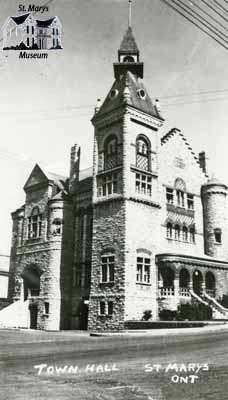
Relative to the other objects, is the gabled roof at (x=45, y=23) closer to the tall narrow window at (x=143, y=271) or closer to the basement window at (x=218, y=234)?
the tall narrow window at (x=143, y=271)

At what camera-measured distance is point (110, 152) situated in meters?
34.7

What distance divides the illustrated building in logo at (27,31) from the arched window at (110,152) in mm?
21807

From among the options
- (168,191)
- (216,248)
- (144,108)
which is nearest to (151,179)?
(168,191)

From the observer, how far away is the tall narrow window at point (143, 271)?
3156 centimetres

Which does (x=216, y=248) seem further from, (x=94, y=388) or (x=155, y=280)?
(x=94, y=388)

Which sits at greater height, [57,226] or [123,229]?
[57,226]

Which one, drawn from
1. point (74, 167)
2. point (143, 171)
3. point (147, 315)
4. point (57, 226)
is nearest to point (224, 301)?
point (147, 315)

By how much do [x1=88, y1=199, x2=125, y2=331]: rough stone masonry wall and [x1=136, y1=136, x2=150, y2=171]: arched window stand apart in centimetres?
400

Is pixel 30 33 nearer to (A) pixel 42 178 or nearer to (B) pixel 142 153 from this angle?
(B) pixel 142 153

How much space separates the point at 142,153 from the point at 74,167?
27.7 ft

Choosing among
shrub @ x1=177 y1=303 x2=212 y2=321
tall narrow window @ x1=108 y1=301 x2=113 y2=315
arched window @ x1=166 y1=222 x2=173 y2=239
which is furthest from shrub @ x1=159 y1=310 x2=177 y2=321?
arched window @ x1=166 y1=222 x2=173 y2=239

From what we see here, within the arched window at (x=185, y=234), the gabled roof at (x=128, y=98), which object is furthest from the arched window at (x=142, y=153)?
the arched window at (x=185, y=234)

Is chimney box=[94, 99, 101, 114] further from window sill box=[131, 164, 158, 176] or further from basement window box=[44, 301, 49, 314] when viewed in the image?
basement window box=[44, 301, 49, 314]

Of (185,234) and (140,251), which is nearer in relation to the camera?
(140,251)
